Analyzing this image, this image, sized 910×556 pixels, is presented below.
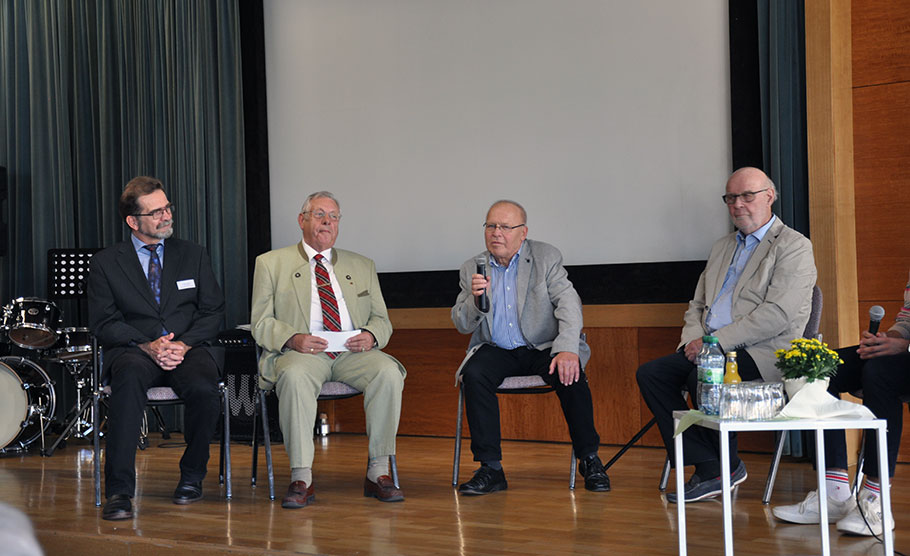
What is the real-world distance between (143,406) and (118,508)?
404 mm

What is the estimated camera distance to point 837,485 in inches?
124

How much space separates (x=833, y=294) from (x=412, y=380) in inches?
97.0

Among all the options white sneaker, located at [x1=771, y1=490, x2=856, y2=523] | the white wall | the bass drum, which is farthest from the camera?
the bass drum

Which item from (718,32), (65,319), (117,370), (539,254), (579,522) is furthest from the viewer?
(65,319)

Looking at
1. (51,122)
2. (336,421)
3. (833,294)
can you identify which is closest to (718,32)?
(833,294)

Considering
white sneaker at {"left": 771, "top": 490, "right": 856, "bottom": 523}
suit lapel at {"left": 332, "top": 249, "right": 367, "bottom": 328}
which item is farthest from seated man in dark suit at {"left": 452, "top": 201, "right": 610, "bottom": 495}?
white sneaker at {"left": 771, "top": 490, "right": 856, "bottom": 523}

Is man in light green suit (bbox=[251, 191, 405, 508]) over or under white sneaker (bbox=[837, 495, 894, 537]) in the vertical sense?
over

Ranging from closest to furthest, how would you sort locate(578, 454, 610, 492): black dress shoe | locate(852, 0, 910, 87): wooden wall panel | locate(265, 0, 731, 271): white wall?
locate(578, 454, 610, 492): black dress shoe, locate(852, 0, 910, 87): wooden wall panel, locate(265, 0, 731, 271): white wall

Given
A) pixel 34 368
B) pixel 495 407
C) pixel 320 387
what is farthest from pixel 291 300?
pixel 34 368

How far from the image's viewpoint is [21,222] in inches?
259

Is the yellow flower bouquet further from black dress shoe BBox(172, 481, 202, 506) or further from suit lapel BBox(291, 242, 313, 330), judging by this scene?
black dress shoe BBox(172, 481, 202, 506)

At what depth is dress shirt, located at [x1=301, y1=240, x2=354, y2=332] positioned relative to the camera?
402cm

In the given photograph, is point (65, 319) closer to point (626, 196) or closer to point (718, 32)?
point (626, 196)

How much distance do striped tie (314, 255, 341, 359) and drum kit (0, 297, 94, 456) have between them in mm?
2127
